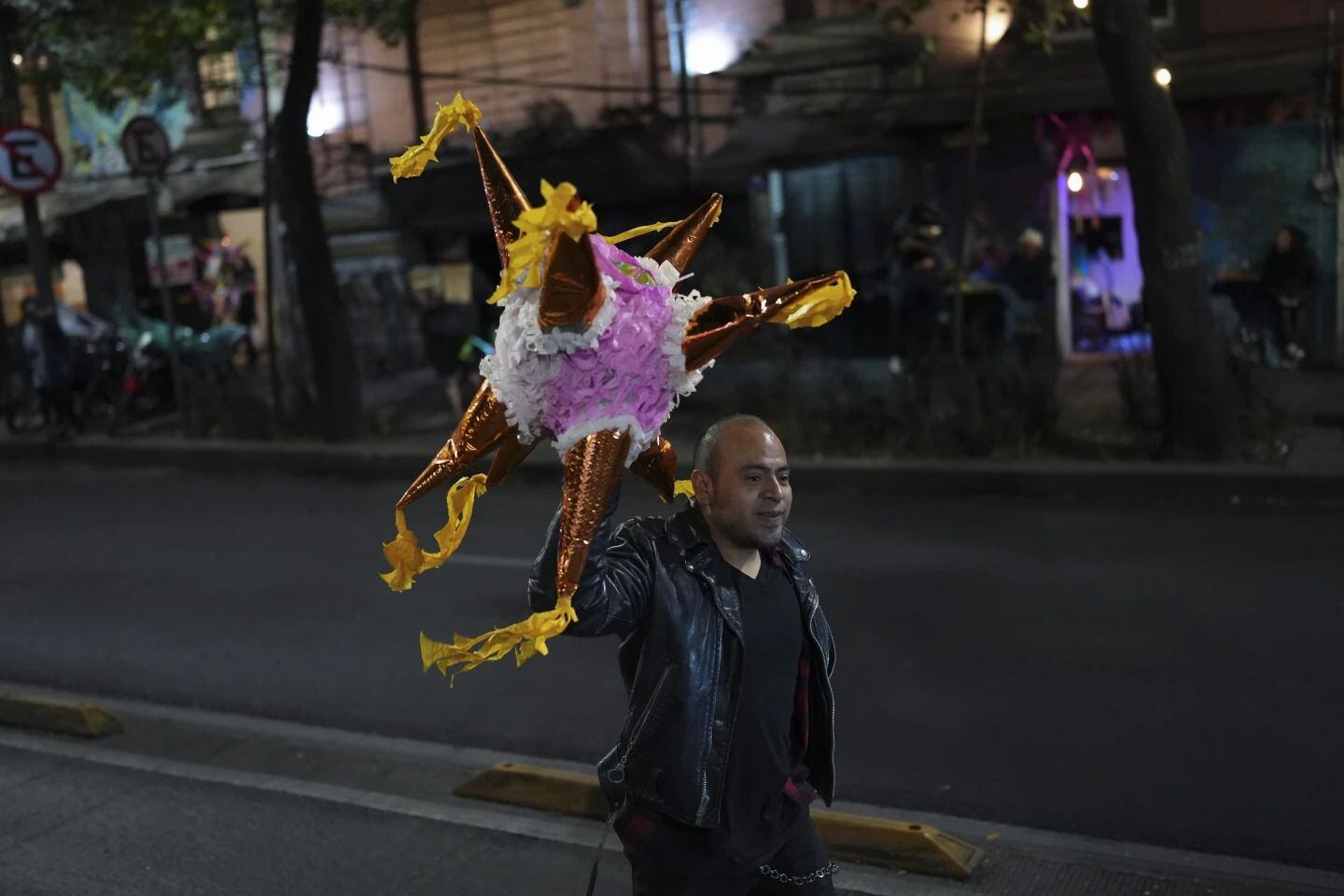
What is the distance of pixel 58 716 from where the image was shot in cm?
654

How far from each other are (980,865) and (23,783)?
13.4ft

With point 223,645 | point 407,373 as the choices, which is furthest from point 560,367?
point 407,373

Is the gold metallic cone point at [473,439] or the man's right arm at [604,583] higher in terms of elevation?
the gold metallic cone point at [473,439]

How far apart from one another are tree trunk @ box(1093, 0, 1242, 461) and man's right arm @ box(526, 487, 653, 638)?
8.70 meters

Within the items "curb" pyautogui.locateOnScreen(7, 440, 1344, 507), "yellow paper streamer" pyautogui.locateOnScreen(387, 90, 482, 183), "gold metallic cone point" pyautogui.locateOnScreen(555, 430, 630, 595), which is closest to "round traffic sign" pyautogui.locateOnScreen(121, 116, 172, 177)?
"curb" pyautogui.locateOnScreen(7, 440, 1344, 507)

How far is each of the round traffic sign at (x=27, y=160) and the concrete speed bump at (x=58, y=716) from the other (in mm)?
11040

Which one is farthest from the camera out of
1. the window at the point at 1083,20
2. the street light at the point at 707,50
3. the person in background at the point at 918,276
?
the street light at the point at 707,50

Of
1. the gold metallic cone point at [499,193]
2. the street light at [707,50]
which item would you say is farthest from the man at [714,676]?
the street light at [707,50]

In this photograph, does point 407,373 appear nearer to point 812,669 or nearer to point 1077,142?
point 1077,142

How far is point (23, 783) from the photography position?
5891 millimetres

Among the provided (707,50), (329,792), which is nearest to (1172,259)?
(329,792)

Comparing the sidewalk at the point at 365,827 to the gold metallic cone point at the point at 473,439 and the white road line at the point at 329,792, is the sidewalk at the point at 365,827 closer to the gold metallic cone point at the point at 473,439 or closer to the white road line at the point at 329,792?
the white road line at the point at 329,792

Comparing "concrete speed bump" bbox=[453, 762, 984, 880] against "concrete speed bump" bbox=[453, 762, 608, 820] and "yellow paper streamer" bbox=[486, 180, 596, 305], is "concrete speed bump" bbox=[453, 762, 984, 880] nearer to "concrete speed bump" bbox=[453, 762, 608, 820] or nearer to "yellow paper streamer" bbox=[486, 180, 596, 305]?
"concrete speed bump" bbox=[453, 762, 608, 820]

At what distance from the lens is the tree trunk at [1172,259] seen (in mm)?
10492
